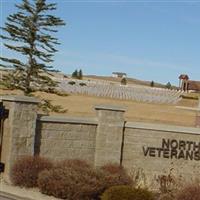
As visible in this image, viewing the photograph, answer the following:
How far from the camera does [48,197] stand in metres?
14.6

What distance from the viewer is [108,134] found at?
19906 millimetres

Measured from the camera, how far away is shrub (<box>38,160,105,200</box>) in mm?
14352

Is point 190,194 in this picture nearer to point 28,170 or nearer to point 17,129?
point 28,170

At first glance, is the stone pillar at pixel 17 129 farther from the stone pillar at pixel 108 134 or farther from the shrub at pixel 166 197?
the shrub at pixel 166 197

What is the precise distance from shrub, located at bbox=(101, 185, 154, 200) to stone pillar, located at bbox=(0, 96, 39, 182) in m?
4.42

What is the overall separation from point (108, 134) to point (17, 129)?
12.0ft

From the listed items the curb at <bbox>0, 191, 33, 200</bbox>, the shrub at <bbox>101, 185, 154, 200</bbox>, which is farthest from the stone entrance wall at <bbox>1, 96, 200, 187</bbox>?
the shrub at <bbox>101, 185, 154, 200</bbox>

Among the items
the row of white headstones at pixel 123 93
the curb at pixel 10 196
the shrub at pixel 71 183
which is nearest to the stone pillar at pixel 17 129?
the curb at pixel 10 196

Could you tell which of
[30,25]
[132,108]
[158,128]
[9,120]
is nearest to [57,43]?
[30,25]

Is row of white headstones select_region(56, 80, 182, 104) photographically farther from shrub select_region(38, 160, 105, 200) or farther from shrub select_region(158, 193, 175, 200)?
shrub select_region(158, 193, 175, 200)

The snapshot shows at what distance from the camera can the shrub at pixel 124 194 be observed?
13266 millimetres

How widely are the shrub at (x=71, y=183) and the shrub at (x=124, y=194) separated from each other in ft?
3.00

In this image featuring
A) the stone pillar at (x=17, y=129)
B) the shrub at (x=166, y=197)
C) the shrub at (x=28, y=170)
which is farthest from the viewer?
the stone pillar at (x=17, y=129)

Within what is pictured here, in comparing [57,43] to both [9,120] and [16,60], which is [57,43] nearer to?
[16,60]
